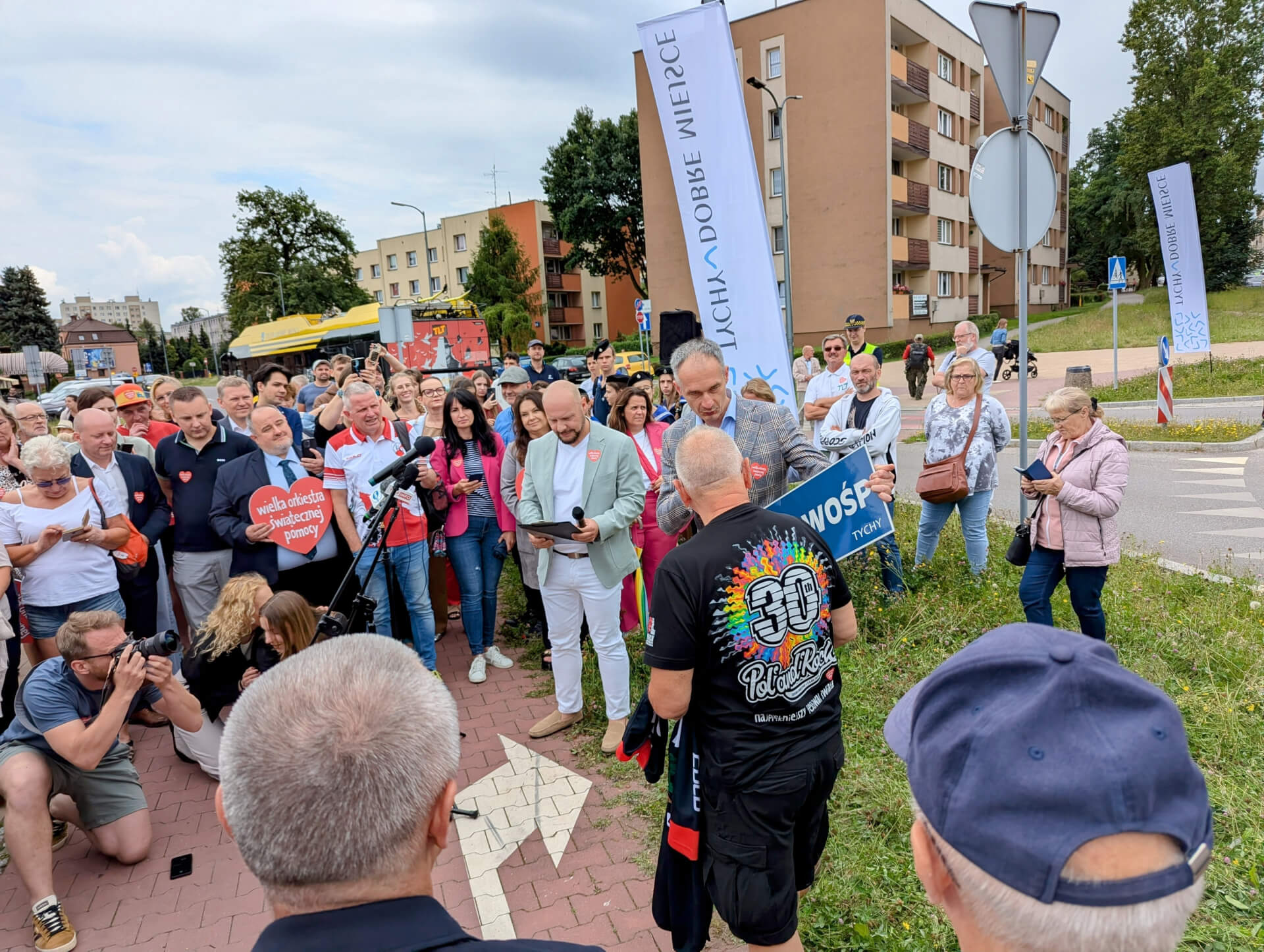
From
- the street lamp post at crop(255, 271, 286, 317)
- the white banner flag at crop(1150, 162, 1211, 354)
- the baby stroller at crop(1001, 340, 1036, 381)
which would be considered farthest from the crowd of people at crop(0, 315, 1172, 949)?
the street lamp post at crop(255, 271, 286, 317)

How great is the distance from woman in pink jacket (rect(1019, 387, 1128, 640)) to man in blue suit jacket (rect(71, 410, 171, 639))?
5.82m

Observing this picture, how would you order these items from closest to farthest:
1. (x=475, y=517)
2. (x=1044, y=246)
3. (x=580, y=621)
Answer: (x=580, y=621)
(x=475, y=517)
(x=1044, y=246)

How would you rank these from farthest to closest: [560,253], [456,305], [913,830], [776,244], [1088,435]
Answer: [560,253], [776,244], [456,305], [1088,435], [913,830]

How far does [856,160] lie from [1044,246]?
25.3 metres

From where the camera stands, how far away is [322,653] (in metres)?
1.31

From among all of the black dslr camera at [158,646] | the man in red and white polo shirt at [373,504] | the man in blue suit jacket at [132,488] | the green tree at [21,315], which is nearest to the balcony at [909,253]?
the man in red and white polo shirt at [373,504]

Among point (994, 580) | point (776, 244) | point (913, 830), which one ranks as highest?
point (776, 244)

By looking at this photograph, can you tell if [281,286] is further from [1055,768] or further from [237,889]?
[1055,768]

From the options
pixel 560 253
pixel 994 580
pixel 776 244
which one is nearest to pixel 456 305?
pixel 776 244

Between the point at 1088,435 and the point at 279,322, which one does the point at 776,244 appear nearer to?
the point at 279,322

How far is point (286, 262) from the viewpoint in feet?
175

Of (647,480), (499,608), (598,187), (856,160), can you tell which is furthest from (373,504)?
(598,187)

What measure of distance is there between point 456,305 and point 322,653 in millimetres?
26966

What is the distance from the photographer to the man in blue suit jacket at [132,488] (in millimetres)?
5160
